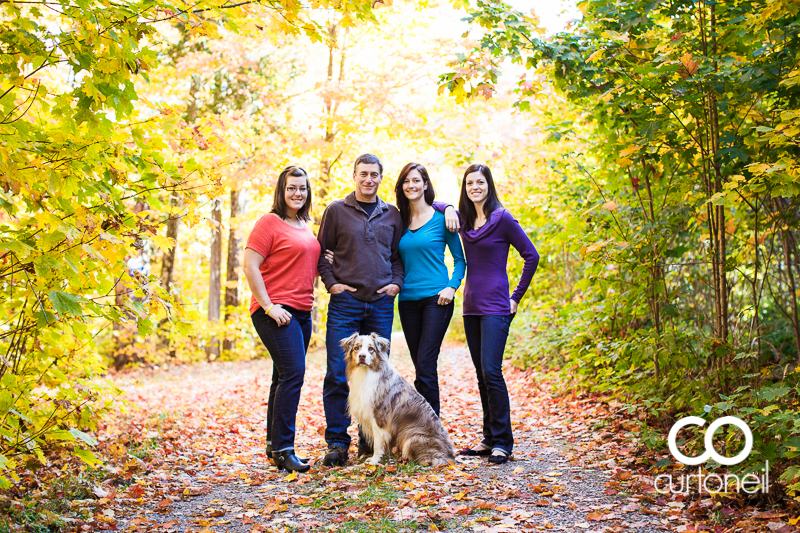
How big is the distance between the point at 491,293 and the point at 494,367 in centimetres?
58

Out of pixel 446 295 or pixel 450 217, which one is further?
pixel 450 217

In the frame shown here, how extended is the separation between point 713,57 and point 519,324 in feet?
25.7

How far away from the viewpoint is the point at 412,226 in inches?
191

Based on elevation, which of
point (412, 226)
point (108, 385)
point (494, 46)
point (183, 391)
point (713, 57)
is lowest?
point (183, 391)

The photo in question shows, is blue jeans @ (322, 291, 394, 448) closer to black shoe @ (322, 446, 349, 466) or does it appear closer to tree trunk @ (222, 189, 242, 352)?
black shoe @ (322, 446, 349, 466)

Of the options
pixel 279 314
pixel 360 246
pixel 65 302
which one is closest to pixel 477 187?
pixel 360 246

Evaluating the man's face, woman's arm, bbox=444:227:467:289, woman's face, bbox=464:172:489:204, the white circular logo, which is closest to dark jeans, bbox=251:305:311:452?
the man's face

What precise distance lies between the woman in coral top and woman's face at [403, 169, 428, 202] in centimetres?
83

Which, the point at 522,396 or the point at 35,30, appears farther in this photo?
the point at 522,396

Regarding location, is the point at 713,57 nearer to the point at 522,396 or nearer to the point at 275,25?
the point at 275,25

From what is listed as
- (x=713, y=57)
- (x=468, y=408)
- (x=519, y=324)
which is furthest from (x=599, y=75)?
(x=519, y=324)

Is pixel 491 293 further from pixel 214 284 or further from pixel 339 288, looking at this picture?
pixel 214 284

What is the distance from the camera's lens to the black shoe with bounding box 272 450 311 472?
14.6 feet

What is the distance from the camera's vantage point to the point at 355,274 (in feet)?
15.2
